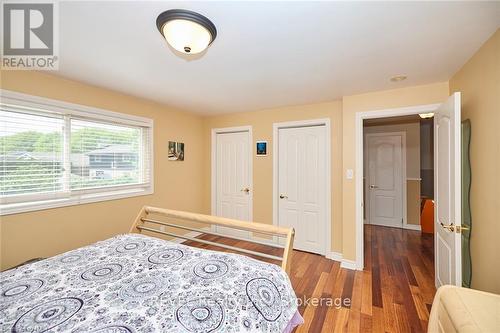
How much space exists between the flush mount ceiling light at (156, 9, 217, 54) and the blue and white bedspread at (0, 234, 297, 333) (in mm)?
1440

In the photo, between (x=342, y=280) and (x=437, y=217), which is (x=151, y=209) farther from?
(x=437, y=217)

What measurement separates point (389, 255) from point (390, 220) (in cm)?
175

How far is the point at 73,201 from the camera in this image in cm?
244

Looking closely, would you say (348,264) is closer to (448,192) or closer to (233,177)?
(448,192)

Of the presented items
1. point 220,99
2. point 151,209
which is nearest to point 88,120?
point 151,209

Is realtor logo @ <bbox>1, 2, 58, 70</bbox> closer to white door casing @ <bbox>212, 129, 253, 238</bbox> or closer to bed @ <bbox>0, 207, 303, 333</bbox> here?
bed @ <bbox>0, 207, 303, 333</bbox>

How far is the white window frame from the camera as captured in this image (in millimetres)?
2045

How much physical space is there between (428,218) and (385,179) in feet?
3.44

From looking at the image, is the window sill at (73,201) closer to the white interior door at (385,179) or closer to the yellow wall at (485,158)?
the yellow wall at (485,158)

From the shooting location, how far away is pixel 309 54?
1.81 m

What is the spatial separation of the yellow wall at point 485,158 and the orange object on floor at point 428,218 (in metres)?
3.02

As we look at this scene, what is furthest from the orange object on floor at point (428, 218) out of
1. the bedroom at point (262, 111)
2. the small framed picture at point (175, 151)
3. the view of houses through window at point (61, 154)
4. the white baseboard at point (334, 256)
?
the view of houses through window at point (61, 154)

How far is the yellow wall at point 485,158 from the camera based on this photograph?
4.89 ft

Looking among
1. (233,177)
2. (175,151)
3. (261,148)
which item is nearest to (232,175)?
(233,177)
